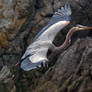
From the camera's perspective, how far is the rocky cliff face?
3576 millimetres

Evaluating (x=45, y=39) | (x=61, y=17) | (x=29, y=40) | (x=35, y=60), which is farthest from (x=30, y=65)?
(x=29, y=40)

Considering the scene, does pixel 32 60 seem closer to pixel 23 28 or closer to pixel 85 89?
pixel 85 89

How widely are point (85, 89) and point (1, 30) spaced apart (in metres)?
2.08

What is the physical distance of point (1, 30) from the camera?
4.46 m

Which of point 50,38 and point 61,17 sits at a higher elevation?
point 61,17

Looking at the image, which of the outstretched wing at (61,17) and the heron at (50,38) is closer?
the heron at (50,38)

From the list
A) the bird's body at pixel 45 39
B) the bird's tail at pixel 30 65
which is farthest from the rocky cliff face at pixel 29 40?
the bird's tail at pixel 30 65

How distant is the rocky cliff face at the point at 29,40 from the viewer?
358cm

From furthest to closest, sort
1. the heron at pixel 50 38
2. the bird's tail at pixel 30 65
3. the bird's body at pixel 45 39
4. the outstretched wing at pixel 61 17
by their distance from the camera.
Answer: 1. the outstretched wing at pixel 61 17
2. the heron at pixel 50 38
3. the bird's body at pixel 45 39
4. the bird's tail at pixel 30 65

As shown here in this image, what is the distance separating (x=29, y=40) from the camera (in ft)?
16.0

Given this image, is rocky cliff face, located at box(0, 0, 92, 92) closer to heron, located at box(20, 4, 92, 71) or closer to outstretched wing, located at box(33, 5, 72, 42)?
heron, located at box(20, 4, 92, 71)

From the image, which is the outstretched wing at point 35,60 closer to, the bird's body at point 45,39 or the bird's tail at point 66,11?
the bird's body at point 45,39

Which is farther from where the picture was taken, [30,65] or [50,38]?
[50,38]

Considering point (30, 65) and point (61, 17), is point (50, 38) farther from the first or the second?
point (30, 65)
